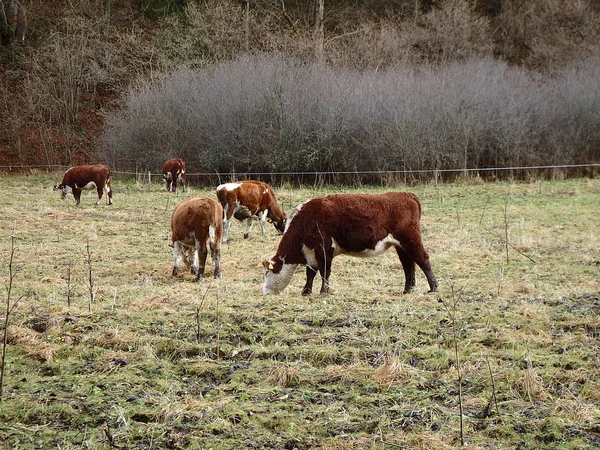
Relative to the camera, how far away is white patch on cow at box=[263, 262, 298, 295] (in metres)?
11.4

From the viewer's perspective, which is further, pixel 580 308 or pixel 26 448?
pixel 580 308

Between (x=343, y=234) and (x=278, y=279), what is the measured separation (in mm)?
1191

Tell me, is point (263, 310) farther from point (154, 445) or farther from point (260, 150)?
point (260, 150)

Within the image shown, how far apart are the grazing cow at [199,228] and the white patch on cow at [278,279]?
2.17 meters

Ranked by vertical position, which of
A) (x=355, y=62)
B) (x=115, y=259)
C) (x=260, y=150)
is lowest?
(x=115, y=259)

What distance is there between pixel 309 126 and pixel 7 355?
2695cm

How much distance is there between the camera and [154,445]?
5.31m

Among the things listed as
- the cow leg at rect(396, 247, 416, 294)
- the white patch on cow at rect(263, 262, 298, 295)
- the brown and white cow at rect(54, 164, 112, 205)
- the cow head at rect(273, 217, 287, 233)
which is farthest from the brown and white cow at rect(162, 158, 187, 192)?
the cow leg at rect(396, 247, 416, 294)

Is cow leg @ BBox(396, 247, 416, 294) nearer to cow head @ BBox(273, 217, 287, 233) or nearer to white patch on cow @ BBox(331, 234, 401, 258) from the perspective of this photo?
white patch on cow @ BBox(331, 234, 401, 258)

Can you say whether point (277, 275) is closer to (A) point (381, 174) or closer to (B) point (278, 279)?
(B) point (278, 279)

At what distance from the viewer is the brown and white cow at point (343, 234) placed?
11180mm

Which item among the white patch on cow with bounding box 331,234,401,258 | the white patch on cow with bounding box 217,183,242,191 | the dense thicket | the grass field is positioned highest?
the dense thicket

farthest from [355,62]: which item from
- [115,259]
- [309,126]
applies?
[115,259]

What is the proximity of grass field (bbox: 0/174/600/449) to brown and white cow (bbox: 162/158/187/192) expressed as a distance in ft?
53.1
